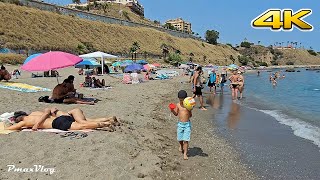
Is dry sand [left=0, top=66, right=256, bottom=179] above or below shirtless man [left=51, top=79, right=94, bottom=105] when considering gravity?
below

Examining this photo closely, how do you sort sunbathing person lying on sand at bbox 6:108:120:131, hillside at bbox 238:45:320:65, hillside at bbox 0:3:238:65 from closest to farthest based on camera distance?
1. sunbathing person lying on sand at bbox 6:108:120:131
2. hillside at bbox 0:3:238:65
3. hillside at bbox 238:45:320:65

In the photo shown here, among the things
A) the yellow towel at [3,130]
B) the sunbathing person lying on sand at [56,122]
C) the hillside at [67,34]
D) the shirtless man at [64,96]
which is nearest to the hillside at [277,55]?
the hillside at [67,34]

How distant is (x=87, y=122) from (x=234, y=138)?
3.65 meters

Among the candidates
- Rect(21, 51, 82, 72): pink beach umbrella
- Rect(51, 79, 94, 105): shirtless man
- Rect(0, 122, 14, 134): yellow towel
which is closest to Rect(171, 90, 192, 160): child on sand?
Rect(0, 122, 14, 134): yellow towel

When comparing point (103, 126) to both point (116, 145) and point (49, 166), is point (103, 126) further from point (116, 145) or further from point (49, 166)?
point (49, 166)

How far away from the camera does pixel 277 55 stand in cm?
18225

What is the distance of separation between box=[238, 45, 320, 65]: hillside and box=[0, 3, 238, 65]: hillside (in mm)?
76945

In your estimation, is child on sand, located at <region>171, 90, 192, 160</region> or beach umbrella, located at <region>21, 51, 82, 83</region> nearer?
child on sand, located at <region>171, 90, 192, 160</region>

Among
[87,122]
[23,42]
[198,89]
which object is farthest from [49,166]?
[23,42]

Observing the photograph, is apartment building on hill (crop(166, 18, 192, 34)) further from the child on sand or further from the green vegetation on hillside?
the child on sand

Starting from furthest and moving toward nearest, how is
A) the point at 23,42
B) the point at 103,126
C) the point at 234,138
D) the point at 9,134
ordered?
the point at 23,42
the point at 234,138
the point at 103,126
the point at 9,134

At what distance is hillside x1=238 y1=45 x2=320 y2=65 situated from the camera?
543ft

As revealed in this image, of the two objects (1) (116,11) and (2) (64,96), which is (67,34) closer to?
(2) (64,96)

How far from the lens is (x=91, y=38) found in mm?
65250
